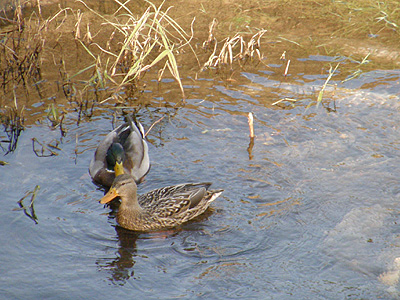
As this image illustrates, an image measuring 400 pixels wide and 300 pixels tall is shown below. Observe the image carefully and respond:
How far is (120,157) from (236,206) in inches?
67.7

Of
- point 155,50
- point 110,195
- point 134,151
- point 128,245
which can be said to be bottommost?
point 128,245

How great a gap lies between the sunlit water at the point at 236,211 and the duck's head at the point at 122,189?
0.94 ft

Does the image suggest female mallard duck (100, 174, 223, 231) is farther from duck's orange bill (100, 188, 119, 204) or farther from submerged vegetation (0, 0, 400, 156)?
submerged vegetation (0, 0, 400, 156)

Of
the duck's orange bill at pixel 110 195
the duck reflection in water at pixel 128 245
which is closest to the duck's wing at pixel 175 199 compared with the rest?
the duck reflection in water at pixel 128 245

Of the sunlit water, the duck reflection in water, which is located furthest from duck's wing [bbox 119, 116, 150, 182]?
the duck reflection in water

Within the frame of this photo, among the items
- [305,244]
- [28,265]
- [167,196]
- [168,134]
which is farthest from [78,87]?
[305,244]

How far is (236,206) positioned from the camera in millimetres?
6121

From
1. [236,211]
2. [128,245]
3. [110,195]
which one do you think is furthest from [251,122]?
[128,245]

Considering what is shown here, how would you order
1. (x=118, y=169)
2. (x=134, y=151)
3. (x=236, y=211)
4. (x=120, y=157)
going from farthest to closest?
(x=134, y=151) → (x=120, y=157) → (x=118, y=169) → (x=236, y=211)

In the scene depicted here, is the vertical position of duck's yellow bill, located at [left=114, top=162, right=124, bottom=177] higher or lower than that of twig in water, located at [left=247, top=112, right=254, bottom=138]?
lower

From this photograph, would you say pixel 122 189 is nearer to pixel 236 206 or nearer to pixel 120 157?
pixel 120 157

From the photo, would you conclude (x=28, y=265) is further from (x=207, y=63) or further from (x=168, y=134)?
(x=207, y=63)

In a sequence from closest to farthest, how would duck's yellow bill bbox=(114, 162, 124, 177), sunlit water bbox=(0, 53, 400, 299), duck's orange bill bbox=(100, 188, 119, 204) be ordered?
sunlit water bbox=(0, 53, 400, 299) < duck's orange bill bbox=(100, 188, 119, 204) < duck's yellow bill bbox=(114, 162, 124, 177)

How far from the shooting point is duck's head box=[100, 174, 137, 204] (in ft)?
19.7
